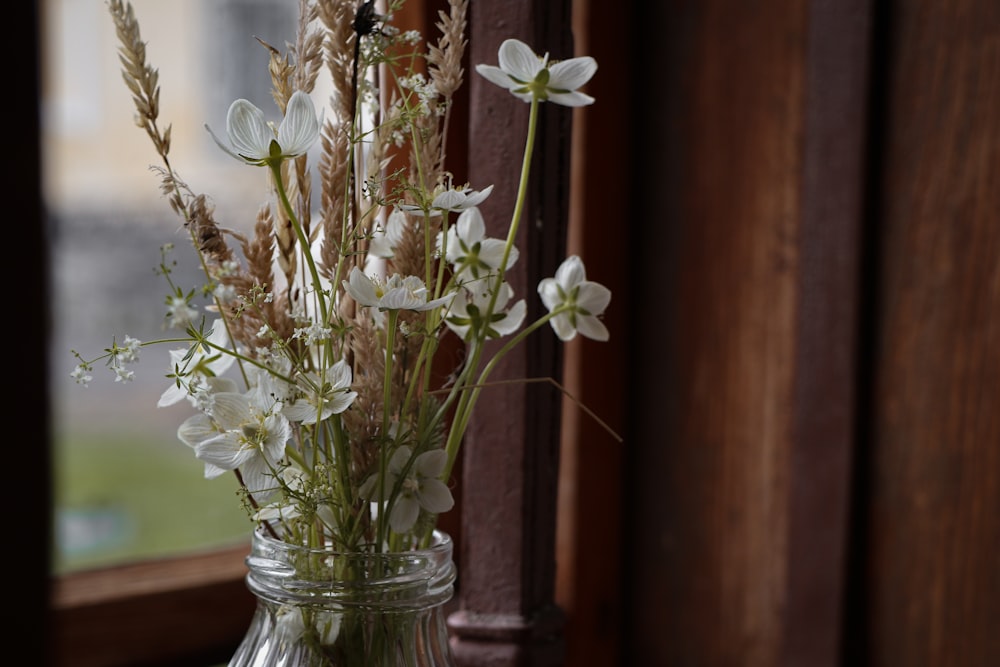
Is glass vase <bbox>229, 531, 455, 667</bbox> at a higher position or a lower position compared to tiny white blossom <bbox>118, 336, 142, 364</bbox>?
lower

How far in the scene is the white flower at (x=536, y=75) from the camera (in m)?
0.51

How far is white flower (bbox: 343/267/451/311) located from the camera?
48cm

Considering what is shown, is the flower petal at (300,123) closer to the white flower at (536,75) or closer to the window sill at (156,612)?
the white flower at (536,75)

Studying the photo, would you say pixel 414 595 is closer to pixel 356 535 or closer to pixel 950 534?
pixel 356 535

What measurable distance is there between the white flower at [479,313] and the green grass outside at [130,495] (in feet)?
5.70

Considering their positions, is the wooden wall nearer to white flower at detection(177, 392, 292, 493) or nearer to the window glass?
the window glass

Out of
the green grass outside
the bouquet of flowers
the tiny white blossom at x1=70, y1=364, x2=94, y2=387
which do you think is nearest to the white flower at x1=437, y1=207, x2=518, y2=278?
the bouquet of flowers

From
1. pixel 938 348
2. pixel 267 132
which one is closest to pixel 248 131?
pixel 267 132

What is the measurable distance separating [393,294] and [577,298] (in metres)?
0.13

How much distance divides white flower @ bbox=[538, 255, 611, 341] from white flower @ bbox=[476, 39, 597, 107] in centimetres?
10

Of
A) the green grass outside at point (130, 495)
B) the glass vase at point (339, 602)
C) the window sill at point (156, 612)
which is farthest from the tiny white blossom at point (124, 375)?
the green grass outside at point (130, 495)

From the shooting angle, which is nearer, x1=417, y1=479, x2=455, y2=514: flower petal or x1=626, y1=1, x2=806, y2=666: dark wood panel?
x1=417, y1=479, x2=455, y2=514: flower petal

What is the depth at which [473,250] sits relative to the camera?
55 cm

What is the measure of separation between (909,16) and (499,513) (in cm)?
61
